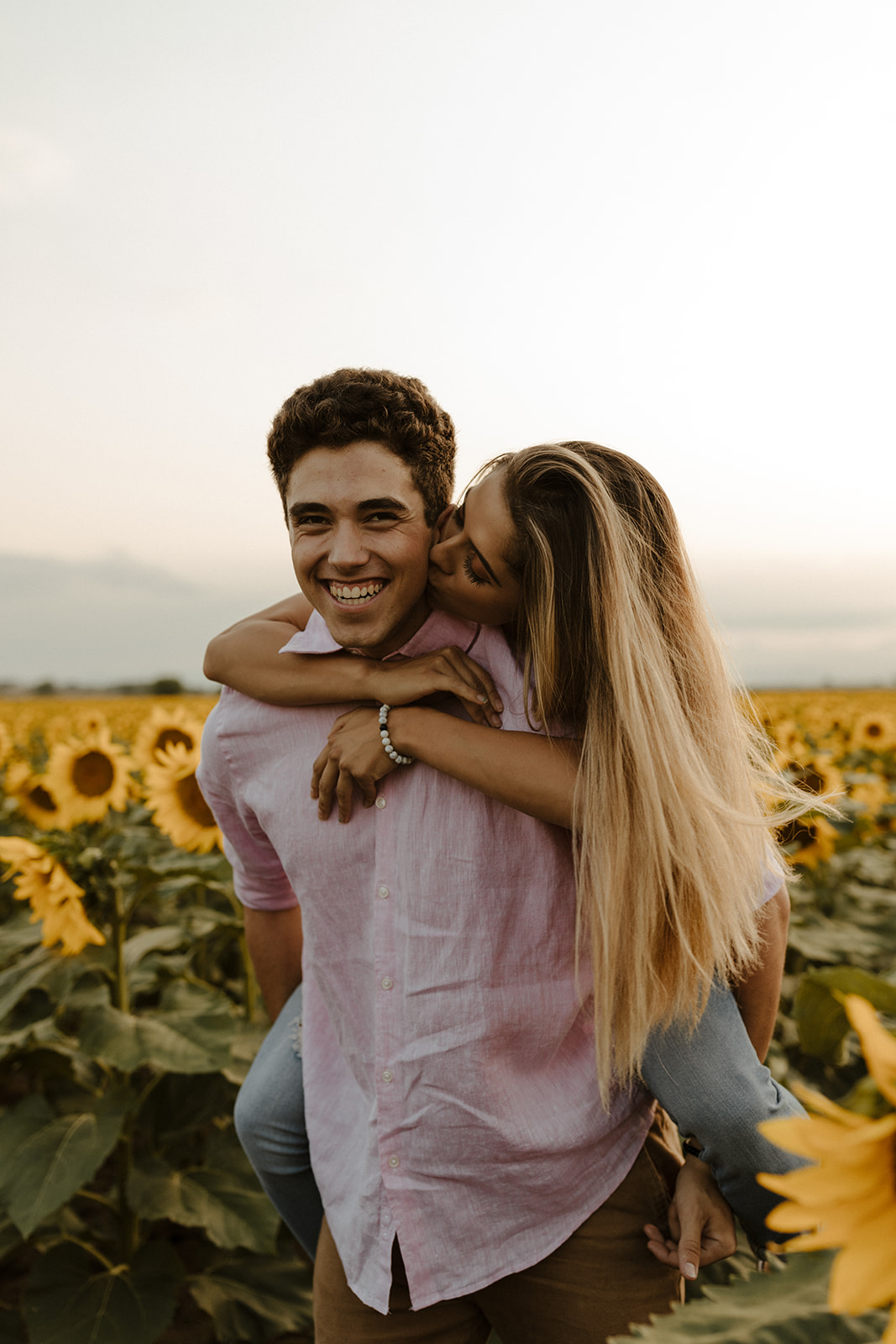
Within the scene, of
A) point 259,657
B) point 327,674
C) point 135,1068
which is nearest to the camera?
point 327,674

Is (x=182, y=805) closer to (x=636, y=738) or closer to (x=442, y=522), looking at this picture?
(x=442, y=522)

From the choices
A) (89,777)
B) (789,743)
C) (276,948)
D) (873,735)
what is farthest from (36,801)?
(873,735)

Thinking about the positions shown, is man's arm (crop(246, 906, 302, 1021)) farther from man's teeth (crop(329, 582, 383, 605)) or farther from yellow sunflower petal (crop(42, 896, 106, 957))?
man's teeth (crop(329, 582, 383, 605))

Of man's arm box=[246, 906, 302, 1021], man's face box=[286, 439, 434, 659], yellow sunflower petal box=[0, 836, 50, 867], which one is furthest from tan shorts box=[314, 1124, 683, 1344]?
yellow sunflower petal box=[0, 836, 50, 867]

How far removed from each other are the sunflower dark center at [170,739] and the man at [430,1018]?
2269 mm

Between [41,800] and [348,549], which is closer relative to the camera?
[348,549]

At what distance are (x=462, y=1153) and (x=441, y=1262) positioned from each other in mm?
188

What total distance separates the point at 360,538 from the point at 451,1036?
0.89 m

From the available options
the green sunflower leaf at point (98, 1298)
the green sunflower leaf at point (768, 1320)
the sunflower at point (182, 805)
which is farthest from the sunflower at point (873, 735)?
the green sunflower leaf at point (768, 1320)

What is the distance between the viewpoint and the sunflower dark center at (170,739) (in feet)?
12.9

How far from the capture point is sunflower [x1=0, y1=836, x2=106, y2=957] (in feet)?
8.48

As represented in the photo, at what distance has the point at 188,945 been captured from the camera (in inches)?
155

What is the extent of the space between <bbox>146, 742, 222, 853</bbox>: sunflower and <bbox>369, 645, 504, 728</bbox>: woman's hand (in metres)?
2.02

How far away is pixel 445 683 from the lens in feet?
5.31
